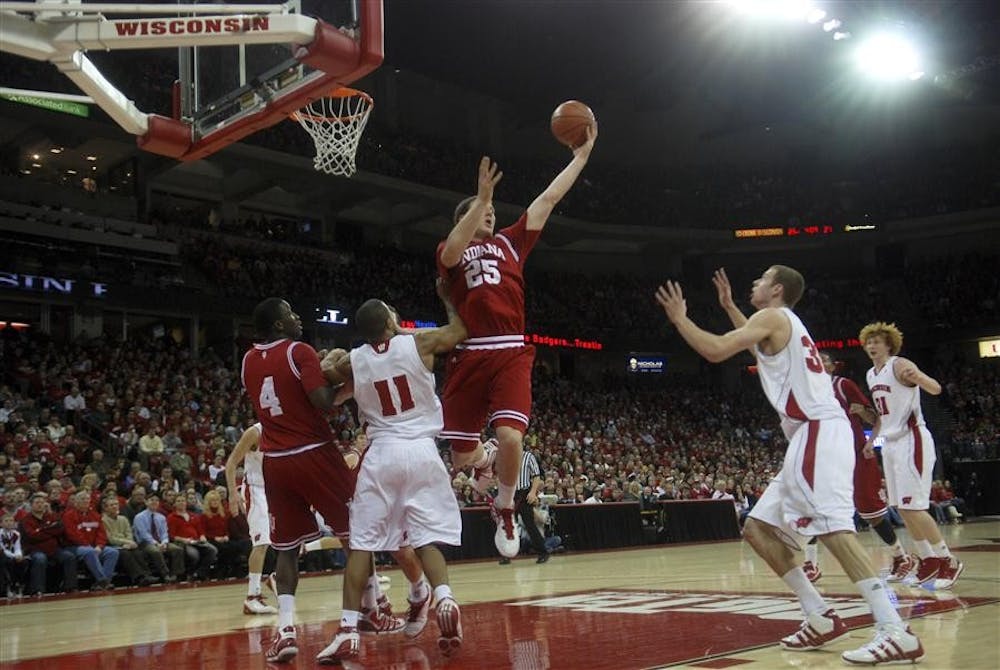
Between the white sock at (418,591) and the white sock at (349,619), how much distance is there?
815 mm

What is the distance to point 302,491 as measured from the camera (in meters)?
5.48

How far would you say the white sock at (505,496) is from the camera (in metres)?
5.82

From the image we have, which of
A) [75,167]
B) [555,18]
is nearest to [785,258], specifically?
[555,18]

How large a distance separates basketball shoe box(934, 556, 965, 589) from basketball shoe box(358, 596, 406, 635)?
14.1 ft

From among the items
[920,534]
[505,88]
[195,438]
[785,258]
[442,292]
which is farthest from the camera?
[785,258]

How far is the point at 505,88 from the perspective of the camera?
32.2 meters

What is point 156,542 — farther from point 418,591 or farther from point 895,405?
point 895,405

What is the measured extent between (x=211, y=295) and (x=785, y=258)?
941 inches

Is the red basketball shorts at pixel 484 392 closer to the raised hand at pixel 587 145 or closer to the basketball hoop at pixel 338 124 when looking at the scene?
the raised hand at pixel 587 145

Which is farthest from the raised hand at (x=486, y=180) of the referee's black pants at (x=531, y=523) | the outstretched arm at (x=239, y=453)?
the referee's black pants at (x=531, y=523)

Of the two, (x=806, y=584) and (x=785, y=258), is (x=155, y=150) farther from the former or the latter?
(x=785, y=258)

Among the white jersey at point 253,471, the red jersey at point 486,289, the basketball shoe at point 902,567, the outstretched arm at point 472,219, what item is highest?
the outstretched arm at point 472,219

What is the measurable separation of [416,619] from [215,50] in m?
4.38

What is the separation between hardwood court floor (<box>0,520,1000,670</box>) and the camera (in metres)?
4.72
